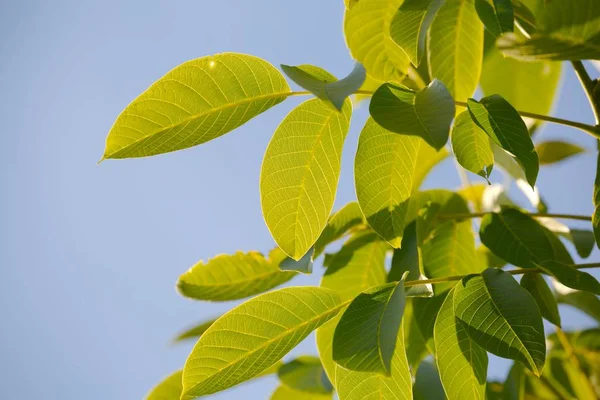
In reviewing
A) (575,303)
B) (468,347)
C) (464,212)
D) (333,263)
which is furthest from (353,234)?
(575,303)

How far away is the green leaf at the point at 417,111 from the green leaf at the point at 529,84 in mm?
528

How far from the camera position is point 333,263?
1093 millimetres

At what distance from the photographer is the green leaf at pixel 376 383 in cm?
82

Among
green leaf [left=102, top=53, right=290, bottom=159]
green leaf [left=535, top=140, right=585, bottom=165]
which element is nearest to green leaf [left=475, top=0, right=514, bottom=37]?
green leaf [left=102, top=53, right=290, bottom=159]

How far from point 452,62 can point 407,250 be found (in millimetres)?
313

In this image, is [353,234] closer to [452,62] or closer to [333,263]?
[333,263]

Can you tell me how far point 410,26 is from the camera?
0.87 meters

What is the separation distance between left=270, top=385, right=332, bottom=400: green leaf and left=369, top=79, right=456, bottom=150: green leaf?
0.78 m

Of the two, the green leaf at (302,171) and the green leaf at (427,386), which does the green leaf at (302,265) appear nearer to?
the green leaf at (302,171)

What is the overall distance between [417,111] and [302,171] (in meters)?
0.19

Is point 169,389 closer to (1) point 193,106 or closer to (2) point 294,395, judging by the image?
(2) point 294,395

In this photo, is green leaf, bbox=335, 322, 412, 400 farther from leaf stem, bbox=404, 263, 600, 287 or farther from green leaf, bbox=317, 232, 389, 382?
green leaf, bbox=317, 232, 389, 382

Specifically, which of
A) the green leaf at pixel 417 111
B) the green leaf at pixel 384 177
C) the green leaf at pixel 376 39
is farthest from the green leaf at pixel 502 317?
the green leaf at pixel 376 39

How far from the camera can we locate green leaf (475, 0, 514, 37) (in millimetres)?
792
